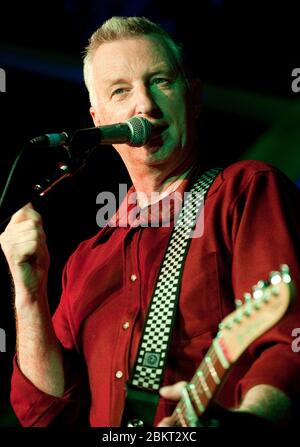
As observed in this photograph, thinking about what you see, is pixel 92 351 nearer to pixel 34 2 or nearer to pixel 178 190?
pixel 178 190

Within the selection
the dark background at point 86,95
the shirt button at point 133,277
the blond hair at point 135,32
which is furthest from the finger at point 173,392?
the dark background at point 86,95

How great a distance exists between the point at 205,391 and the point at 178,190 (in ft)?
3.14

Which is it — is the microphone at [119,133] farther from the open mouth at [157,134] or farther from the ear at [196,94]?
the ear at [196,94]

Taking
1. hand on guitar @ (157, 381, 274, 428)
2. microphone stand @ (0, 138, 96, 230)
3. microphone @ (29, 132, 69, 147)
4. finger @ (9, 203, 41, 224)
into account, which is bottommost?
hand on guitar @ (157, 381, 274, 428)

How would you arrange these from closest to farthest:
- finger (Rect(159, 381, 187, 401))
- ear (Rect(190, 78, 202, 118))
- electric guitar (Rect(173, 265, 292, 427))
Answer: electric guitar (Rect(173, 265, 292, 427)) → finger (Rect(159, 381, 187, 401)) → ear (Rect(190, 78, 202, 118))

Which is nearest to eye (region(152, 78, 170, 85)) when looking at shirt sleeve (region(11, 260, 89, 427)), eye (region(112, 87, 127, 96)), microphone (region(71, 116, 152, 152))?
eye (region(112, 87, 127, 96))

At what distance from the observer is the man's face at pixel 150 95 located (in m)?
2.11

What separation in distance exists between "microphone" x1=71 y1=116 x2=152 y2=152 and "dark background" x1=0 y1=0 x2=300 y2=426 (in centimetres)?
70

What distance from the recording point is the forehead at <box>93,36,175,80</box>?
2.17 m

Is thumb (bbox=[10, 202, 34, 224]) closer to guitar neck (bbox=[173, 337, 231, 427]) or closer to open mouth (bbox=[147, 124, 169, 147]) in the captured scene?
open mouth (bbox=[147, 124, 169, 147])

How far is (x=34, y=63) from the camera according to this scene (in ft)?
9.27

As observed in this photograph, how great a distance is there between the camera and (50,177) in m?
1.79
